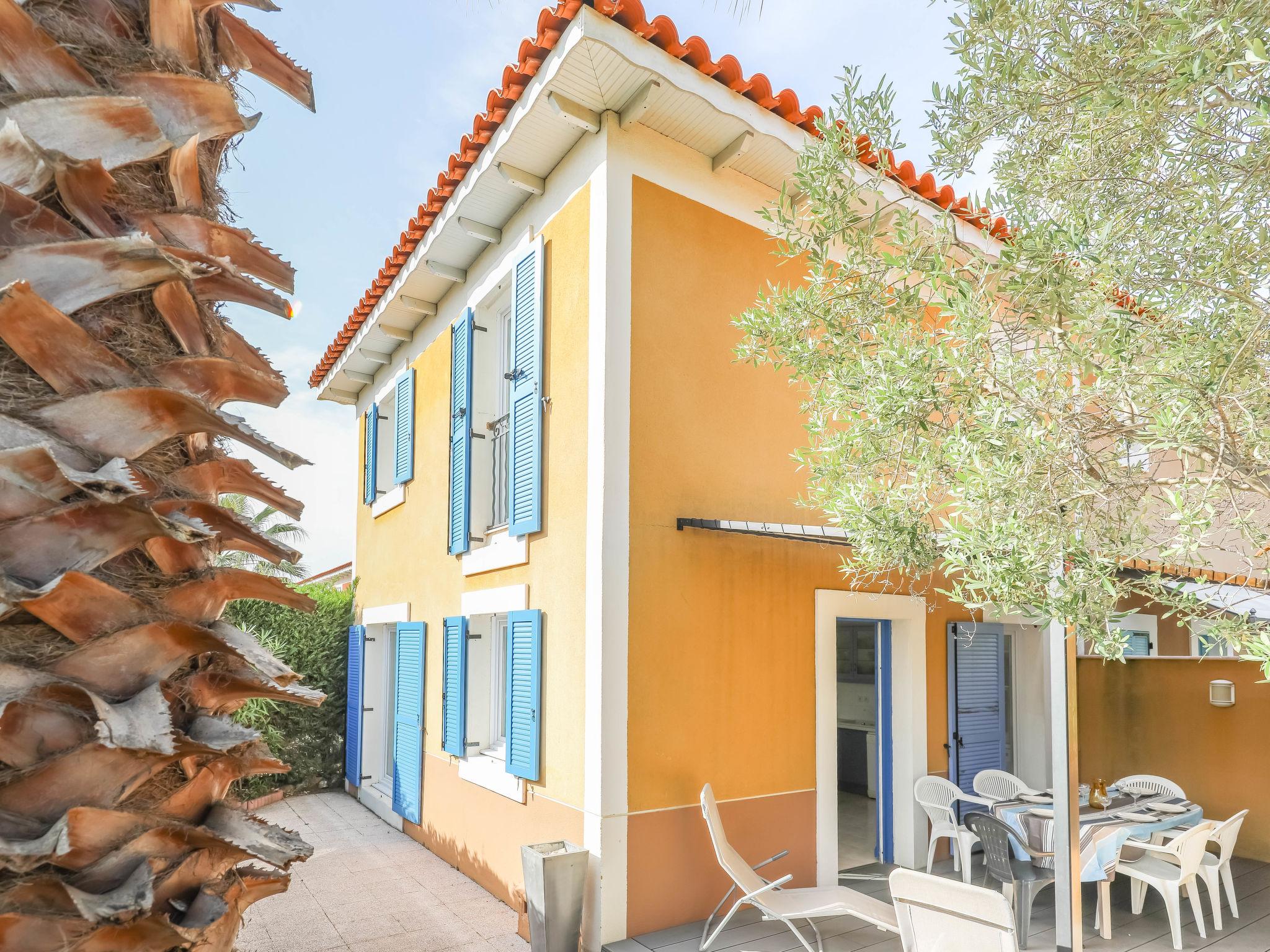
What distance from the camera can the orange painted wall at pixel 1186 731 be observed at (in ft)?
31.8

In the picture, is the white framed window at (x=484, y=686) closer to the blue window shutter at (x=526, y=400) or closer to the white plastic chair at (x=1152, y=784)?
the blue window shutter at (x=526, y=400)

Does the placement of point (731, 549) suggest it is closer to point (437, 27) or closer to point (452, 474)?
point (452, 474)

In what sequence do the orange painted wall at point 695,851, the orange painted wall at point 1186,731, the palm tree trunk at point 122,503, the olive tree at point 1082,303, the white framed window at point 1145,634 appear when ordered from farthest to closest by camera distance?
the white framed window at point 1145,634 → the orange painted wall at point 1186,731 → the orange painted wall at point 695,851 → the olive tree at point 1082,303 → the palm tree trunk at point 122,503

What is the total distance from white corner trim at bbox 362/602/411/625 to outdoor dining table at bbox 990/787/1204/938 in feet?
23.9

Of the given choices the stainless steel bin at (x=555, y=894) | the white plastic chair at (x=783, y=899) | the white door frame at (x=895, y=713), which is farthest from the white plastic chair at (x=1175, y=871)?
the stainless steel bin at (x=555, y=894)

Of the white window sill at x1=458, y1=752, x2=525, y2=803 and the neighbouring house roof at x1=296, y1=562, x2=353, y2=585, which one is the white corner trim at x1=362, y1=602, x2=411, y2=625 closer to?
the white window sill at x1=458, y1=752, x2=525, y2=803

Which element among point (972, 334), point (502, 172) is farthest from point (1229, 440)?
point (502, 172)

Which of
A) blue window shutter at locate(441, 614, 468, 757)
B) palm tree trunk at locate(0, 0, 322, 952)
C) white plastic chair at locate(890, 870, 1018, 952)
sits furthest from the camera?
blue window shutter at locate(441, 614, 468, 757)

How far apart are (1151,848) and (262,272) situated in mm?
8342

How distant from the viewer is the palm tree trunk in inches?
42.8

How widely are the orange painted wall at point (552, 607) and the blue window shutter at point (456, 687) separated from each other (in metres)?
0.35

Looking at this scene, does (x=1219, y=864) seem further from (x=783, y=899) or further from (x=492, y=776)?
(x=492, y=776)

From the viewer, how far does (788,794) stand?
23.7 ft

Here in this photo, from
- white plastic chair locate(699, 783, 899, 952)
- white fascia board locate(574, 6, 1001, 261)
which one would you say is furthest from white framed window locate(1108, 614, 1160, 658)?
white plastic chair locate(699, 783, 899, 952)
